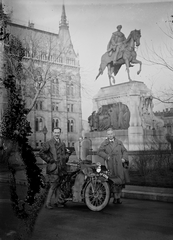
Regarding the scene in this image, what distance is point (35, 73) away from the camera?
12.4ft

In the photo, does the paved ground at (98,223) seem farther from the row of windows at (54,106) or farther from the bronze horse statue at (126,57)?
the bronze horse statue at (126,57)

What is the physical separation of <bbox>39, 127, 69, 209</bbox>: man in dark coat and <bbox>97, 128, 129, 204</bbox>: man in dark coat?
1.29 ft

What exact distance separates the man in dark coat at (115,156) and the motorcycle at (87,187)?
263 millimetres

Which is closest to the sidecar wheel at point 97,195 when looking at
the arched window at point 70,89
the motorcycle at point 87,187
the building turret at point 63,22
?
the motorcycle at point 87,187

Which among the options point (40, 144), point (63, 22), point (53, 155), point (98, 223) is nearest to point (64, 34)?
point (63, 22)

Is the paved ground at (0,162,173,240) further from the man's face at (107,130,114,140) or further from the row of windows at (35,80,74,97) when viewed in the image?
the row of windows at (35,80,74,97)

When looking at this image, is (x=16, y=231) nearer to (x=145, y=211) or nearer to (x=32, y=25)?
(x=145, y=211)

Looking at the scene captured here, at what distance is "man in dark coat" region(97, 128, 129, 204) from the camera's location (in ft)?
13.6

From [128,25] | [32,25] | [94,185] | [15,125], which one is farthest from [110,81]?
[94,185]

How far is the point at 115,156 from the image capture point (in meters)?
4.27

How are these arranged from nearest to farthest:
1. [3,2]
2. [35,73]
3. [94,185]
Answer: [3,2] < [35,73] < [94,185]

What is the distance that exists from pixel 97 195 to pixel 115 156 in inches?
32.3

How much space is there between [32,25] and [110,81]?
937mm

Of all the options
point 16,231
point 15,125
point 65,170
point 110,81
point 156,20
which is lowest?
point 16,231
